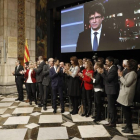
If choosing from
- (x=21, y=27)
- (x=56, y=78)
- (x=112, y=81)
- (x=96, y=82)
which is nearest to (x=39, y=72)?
(x=56, y=78)

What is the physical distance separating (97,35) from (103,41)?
15.9 inches

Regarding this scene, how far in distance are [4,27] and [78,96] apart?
17.8 feet

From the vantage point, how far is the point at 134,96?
11.0 ft

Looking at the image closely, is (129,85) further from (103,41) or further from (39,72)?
(103,41)

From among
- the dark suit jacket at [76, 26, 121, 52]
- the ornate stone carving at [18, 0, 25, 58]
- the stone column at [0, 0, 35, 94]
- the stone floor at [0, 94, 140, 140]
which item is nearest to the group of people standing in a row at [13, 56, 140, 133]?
the stone floor at [0, 94, 140, 140]

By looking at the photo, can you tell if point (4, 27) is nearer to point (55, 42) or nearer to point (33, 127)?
point (55, 42)

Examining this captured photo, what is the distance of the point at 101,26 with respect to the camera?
7.32 meters

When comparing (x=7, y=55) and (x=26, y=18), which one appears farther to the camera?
(x=26, y=18)

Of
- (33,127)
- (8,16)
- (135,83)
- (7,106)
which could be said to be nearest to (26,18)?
(8,16)

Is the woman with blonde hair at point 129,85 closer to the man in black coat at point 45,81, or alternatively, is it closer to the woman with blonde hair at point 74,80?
the woman with blonde hair at point 74,80

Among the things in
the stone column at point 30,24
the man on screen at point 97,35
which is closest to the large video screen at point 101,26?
the man on screen at point 97,35

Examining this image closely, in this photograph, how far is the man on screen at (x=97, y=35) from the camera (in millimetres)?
7070

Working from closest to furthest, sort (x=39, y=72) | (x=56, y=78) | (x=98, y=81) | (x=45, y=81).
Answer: (x=98, y=81)
(x=56, y=78)
(x=45, y=81)
(x=39, y=72)

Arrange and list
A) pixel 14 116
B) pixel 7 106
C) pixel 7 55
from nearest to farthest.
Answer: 1. pixel 14 116
2. pixel 7 106
3. pixel 7 55
